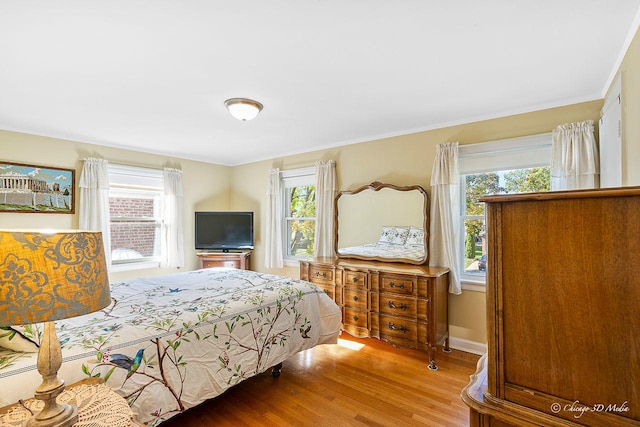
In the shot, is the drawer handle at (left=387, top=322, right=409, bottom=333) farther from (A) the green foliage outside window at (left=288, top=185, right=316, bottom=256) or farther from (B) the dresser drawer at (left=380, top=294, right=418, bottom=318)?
(A) the green foliage outside window at (left=288, top=185, right=316, bottom=256)

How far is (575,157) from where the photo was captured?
260 centimetres

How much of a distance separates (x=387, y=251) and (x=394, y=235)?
207mm

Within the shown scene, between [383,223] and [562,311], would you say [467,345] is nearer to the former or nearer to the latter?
[383,223]

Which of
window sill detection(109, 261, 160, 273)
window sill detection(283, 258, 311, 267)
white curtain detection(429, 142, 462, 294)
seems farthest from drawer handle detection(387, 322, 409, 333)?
window sill detection(109, 261, 160, 273)

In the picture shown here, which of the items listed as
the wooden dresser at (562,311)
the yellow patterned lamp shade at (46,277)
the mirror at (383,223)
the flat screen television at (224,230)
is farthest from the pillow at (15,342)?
the flat screen television at (224,230)

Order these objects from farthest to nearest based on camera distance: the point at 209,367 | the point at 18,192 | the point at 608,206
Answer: the point at 18,192, the point at 209,367, the point at 608,206

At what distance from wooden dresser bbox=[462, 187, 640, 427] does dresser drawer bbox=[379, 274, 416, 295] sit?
2.04 metres

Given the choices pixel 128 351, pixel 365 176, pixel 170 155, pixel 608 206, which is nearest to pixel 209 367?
pixel 128 351

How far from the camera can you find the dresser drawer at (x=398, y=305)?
9.80ft

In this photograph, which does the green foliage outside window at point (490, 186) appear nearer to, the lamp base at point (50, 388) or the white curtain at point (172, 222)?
the lamp base at point (50, 388)

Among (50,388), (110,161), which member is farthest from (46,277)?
(110,161)

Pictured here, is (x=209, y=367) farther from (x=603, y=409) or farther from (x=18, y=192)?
(x=18, y=192)

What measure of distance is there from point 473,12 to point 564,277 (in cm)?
140

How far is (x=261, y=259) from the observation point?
17.1 feet
